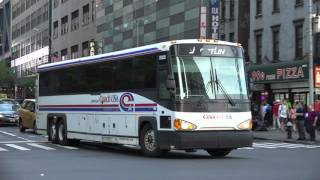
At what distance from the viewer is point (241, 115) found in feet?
58.7

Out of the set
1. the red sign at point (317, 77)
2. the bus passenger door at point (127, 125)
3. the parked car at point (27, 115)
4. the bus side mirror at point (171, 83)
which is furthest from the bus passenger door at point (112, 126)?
the red sign at point (317, 77)

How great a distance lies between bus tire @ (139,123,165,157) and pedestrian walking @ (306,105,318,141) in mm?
11610

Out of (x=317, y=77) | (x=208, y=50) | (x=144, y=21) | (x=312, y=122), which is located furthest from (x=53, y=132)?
(x=144, y=21)

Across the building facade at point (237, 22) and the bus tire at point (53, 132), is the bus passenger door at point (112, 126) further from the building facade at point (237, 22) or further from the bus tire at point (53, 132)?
the building facade at point (237, 22)

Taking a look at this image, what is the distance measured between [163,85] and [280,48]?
25.7m

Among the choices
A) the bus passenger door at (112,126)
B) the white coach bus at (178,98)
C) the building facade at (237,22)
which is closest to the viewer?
the white coach bus at (178,98)

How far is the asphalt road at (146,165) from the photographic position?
13.4 meters

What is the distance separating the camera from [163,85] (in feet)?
58.3

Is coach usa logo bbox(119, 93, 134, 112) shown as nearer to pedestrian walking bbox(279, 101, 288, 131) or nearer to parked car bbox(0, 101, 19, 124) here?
pedestrian walking bbox(279, 101, 288, 131)

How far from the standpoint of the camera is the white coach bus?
56.8 feet

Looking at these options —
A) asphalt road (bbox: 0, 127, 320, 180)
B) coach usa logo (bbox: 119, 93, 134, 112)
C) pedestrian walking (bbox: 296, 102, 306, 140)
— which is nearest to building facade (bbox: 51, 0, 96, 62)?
pedestrian walking (bbox: 296, 102, 306, 140)

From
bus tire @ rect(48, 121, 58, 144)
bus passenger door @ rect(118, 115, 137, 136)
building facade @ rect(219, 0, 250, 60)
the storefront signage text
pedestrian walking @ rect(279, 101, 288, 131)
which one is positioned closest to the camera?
bus passenger door @ rect(118, 115, 137, 136)

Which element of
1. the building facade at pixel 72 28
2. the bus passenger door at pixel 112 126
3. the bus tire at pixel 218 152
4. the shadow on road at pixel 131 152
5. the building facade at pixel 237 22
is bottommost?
the shadow on road at pixel 131 152

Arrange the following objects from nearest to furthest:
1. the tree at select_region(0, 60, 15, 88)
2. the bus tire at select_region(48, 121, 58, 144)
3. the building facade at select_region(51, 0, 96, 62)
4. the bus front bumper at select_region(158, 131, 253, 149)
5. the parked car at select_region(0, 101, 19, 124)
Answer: the bus front bumper at select_region(158, 131, 253, 149), the bus tire at select_region(48, 121, 58, 144), the parked car at select_region(0, 101, 19, 124), the building facade at select_region(51, 0, 96, 62), the tree at select_region(0, 60, 15, 88)
